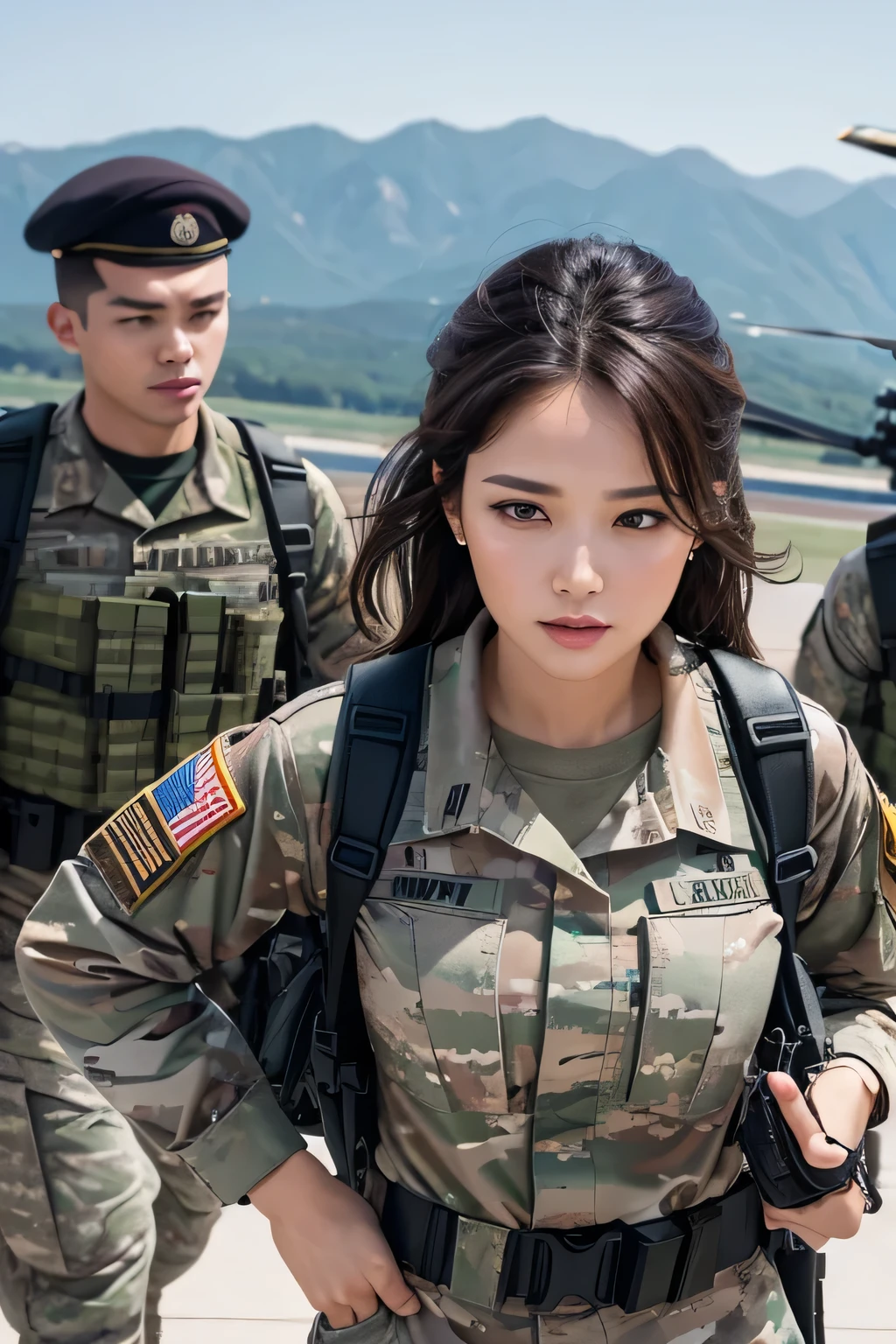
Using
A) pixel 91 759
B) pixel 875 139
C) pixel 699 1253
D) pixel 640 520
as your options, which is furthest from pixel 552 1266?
pixel 875 139

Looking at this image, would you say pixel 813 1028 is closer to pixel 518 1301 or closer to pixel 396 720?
pixel 518 1301

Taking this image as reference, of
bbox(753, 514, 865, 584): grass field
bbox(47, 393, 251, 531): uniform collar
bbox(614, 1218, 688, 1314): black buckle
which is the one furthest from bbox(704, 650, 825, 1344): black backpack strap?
bbox(753, 514, 865, 584): grass field

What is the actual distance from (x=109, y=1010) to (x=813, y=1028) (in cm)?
62

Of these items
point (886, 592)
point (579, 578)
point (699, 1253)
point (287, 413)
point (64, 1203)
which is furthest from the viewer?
point (287, 413)

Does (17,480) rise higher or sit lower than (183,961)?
higher

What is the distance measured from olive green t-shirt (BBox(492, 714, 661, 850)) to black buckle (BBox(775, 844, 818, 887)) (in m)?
0.15

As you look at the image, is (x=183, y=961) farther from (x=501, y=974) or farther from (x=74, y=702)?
(x=74, y=702)

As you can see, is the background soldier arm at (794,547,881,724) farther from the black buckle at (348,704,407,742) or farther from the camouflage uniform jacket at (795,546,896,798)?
the black buckle at (348,704,407,742)

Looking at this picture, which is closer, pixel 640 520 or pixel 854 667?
pixel 640 520

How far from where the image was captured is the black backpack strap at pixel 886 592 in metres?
2.64

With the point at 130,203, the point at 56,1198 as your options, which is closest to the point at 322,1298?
the point at 56,1198

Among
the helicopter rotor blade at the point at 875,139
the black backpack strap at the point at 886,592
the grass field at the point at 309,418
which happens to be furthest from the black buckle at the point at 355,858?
the grass field at the point at 309,418

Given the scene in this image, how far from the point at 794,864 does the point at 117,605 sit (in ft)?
5.49

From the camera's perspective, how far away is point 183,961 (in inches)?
48.3
